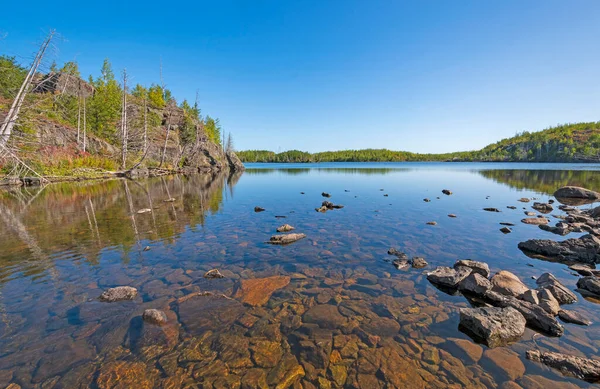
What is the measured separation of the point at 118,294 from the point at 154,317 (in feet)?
7.37

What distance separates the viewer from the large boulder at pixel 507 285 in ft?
27.7

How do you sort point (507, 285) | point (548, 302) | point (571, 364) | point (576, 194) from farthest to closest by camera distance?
point (576, 194) → point (507, 285) → point (548, 302) → point (571, 364)

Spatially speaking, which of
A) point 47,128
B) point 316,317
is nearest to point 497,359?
point 316,317

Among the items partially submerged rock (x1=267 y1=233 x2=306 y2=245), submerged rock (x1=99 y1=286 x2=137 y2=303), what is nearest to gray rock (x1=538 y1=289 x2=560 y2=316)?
partially submerged rock (x1=267 y1=233 x2=306 y2=245)

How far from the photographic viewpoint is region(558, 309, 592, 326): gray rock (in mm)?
7106

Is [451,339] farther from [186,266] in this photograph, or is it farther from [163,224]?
[163,224]

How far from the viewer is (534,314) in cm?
707

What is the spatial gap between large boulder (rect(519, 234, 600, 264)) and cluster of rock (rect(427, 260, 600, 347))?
3939mm

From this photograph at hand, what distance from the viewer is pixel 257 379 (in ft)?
17.0

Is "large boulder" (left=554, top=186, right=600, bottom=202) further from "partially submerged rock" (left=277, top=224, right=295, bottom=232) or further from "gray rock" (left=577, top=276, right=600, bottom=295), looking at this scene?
"partially submerged rock" (left=277, top=224, right=295, bottom=232)

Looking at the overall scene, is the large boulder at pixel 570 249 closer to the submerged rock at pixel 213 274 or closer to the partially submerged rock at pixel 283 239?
the partially submerged rock at pixel 283 239

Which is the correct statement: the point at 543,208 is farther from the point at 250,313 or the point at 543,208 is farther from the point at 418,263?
the point at 250,313

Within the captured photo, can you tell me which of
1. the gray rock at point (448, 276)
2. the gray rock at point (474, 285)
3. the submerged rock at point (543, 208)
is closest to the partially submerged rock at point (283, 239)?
the gray rock at point (448, 276)

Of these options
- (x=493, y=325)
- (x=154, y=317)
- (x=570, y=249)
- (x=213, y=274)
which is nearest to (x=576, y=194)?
(x=570, y=249)
